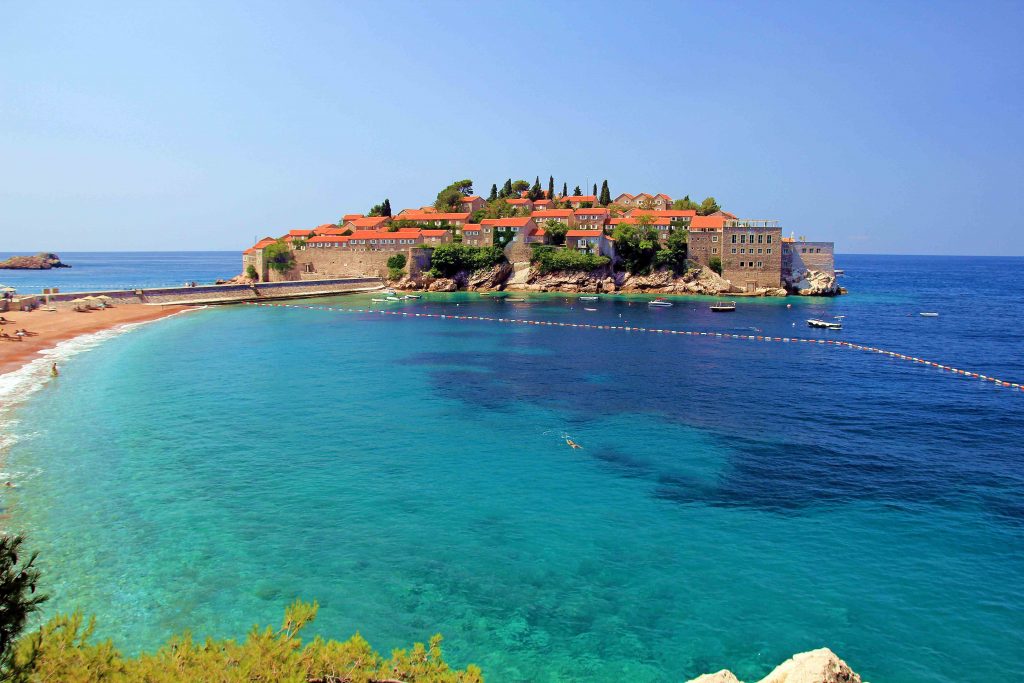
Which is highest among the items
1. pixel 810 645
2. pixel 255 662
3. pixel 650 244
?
pixel 650 244

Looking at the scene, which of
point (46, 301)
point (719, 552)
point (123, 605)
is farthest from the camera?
point (46, 301)

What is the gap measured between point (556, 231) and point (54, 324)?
6781cm

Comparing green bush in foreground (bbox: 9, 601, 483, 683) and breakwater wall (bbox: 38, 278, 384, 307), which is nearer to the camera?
green bush in foreground (bbox: 9, 601, 483, 683)

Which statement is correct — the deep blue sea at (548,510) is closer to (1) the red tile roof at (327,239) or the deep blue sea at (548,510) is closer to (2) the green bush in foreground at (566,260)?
(2) the green bush in foreground at (566,260)

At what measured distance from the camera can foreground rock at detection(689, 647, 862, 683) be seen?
9805mm

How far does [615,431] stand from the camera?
29.5 m

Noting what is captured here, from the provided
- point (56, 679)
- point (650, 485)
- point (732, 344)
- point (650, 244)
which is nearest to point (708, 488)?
point (650, 485)

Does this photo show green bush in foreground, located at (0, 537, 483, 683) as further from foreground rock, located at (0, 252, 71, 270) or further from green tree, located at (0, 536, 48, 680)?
foreground rock, located at (0, 252, 71, 270)

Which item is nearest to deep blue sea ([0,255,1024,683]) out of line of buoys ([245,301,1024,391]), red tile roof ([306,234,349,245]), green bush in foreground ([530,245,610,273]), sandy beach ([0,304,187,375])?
line of buoys ([245,301,1024,391])

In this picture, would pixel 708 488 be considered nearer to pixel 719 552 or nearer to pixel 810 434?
pixel 719 552

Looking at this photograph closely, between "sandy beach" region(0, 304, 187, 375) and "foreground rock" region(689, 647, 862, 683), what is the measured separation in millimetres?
45027

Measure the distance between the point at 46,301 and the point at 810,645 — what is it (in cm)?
7966

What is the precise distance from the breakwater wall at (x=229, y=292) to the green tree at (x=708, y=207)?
58678mm

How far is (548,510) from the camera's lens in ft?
67.8
